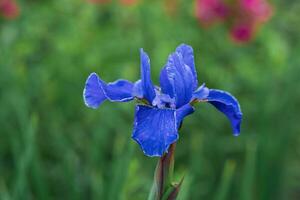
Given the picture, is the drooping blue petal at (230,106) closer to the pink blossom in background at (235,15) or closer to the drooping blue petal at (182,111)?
the drooping blue petal at (182,111)

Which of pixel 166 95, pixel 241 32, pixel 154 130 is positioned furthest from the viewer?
pixel 241 32

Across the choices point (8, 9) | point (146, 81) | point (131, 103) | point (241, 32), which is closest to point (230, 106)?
point (146, 81)

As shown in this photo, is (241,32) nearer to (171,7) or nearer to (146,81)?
(171,7)

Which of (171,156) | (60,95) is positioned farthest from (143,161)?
(171,156)

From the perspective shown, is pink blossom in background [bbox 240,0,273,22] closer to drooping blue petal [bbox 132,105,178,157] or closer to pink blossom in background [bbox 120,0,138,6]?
pink blossom in background [bbox 120,0,138,6]

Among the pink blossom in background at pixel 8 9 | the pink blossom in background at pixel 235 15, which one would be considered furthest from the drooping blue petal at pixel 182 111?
the pink blossom in background at pixel 8 9

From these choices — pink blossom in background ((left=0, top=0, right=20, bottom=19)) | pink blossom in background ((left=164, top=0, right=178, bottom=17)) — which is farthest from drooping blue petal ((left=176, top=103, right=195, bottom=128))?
pink blossom in background ((left=164, top=0, right=178, bottom=17))

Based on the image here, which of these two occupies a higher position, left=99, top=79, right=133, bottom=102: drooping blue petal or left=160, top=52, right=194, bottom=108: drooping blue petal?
left=160, top=52, right=194, bottom=108: drooping blue petal
